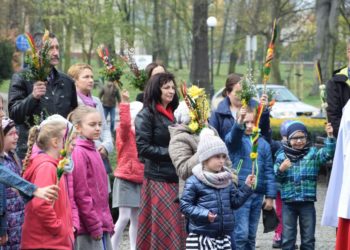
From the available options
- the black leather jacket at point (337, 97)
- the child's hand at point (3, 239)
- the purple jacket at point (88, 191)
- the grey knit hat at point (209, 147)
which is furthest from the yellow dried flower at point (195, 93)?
the child's hand at point (3, 239)

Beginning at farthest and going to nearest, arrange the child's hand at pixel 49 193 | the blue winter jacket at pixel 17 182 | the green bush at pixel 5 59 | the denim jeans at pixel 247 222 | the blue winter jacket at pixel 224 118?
the green bush at pixel 5 59, the blue winter jacket at pixel 224 118, the denim jeans at pixel 247 222, the blue winter jacket at pixel 17 182, the child's hand at pixel 49 193

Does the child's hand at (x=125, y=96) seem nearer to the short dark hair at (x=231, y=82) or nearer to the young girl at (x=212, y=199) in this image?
the short dark hair at (x=231, y=82)

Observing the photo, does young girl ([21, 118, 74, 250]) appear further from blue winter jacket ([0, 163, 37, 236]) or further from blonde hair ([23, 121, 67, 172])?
blue winter jacket ([0, 163, 37, 236])

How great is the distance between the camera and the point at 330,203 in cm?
719

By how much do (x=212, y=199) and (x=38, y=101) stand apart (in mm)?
1688

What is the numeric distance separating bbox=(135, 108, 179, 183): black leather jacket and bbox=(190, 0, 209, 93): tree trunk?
2499cm

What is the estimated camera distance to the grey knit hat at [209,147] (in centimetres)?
697

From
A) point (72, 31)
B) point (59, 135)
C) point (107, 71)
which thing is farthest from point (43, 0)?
point (59, 135)

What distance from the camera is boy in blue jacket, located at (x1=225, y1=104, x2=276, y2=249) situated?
8117mm

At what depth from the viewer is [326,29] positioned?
34.8 m

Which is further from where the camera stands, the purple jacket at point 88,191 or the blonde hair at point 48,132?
the purple jacket at point 88,191

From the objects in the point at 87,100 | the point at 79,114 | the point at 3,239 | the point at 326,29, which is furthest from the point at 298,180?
the point at 326,29

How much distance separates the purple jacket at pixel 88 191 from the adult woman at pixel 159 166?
2.92 ft

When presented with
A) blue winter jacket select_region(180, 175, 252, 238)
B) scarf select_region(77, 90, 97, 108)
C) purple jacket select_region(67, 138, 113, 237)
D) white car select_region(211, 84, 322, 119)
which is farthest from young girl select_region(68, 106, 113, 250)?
white car select_region(211, 84, 322, 119)
